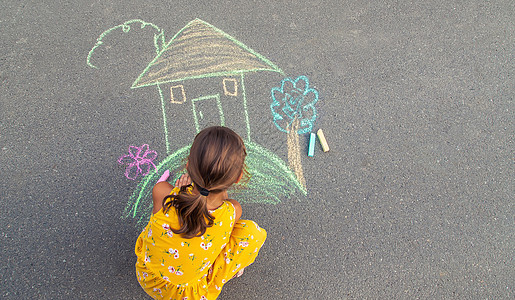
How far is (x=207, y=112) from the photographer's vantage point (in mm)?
2518

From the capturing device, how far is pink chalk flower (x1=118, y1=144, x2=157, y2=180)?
2.35 metres

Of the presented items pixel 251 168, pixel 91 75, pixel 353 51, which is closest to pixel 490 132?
pixel 353 51

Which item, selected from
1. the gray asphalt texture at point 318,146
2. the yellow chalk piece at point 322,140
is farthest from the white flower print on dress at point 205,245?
the yellow chalk piece at point 322,140

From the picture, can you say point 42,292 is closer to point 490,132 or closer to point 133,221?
point 133,221

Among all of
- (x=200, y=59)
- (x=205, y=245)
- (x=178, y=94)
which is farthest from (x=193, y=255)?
(x=200, y=59)

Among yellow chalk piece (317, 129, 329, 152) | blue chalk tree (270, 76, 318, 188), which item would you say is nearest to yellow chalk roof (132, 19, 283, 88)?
blue chalk tree (270, 76, 318, 188)

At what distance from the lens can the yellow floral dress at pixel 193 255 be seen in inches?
59.8

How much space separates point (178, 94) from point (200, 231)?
57.3 inches

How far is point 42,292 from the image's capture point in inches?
82.7

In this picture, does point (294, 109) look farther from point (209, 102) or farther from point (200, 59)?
point (200, 59)

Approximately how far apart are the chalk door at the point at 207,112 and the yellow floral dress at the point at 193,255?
0.94 metres

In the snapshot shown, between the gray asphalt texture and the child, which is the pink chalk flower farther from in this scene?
the child

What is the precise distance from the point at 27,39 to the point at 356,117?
9.94ft

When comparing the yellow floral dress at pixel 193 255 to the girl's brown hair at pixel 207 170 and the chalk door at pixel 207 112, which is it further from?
the chalk door at pixel 207 112
